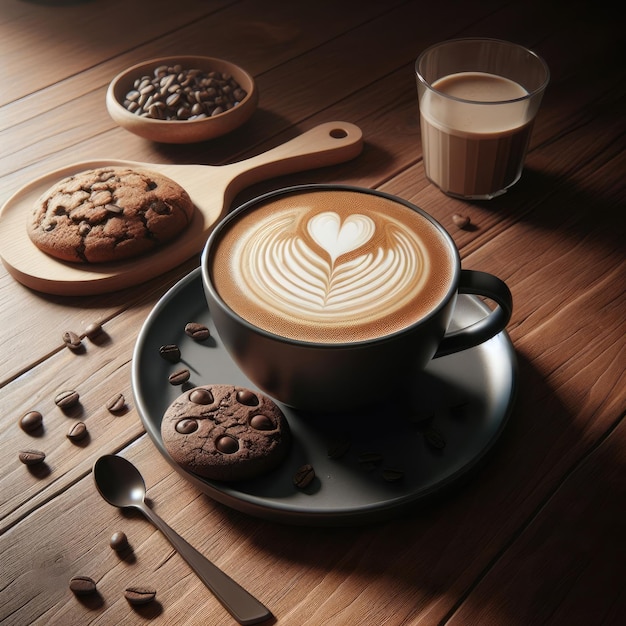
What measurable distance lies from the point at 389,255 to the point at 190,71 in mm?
739

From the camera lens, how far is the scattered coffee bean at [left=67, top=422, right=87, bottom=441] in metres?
0.84

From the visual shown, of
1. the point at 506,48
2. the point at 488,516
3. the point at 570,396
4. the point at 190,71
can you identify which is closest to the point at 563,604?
the point at 488,516

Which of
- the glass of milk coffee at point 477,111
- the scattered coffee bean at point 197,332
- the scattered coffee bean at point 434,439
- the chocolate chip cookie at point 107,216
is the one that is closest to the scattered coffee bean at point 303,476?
the scattered coffee bean at point 434,439

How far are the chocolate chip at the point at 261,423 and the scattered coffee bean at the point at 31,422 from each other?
281 millimetres

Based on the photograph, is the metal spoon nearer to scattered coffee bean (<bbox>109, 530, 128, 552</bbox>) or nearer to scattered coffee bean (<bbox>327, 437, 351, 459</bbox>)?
scattered coffee bean (<bbox>109, 530, 128, 552</bbox>)

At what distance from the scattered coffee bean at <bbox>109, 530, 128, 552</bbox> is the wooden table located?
1 centimetres

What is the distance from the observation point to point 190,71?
1.36 metres

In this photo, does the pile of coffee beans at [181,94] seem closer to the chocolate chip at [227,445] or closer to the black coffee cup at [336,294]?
the black coffee cup at [336,294]

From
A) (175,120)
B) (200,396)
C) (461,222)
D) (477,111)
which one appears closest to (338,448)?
(200,396)

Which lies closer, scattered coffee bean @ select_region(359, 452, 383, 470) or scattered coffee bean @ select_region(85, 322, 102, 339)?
scattered coffee bean @ select_region(359, 452, 383, 470)

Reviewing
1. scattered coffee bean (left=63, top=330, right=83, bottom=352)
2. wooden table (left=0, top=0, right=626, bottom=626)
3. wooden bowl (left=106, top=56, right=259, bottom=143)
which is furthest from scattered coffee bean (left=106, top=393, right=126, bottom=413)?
wooden bowl (left=106, top=56, right=259, bottom=143)

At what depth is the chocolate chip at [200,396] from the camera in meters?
0.77

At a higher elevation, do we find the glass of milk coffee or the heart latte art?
the heart latte art

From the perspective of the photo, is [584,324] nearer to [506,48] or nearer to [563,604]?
[563,604]
